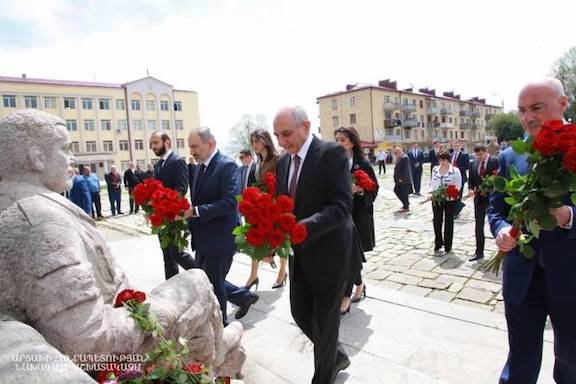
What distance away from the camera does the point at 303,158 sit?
9.37 ft

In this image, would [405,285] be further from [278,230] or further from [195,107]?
[195,107]

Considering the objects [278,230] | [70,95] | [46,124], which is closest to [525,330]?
[278,230]

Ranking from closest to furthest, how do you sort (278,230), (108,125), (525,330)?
(278,230) → (525,330) → (108,125)

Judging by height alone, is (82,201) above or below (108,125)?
below

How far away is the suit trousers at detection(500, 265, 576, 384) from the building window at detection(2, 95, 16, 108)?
2214 inches

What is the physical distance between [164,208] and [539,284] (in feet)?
8.97

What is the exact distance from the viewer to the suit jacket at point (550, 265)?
2174mm

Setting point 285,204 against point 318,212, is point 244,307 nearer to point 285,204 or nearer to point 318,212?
point 318,212

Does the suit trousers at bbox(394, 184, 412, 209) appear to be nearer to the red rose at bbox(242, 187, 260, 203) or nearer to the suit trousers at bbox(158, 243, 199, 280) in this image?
the suit trousers at bbox(158, 243, 199, 280)

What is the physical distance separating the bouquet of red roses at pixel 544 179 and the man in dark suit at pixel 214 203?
8.34 ft

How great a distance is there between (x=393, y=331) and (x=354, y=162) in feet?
7.05

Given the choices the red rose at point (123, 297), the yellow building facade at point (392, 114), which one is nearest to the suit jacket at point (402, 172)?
the red rose at point (123, 297)

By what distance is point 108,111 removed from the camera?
5453 cm

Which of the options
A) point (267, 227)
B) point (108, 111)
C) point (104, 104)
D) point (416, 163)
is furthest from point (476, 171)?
point (104, 104)
